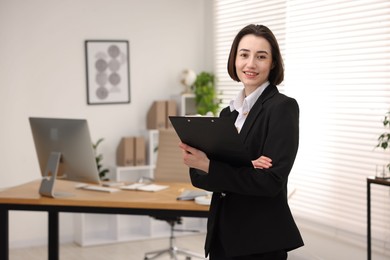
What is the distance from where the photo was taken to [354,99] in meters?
4.46

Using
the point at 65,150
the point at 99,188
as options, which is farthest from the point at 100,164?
the point at 65,150

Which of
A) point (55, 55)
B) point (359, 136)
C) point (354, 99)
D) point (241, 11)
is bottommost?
point (359, 136)

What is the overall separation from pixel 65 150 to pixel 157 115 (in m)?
2.46

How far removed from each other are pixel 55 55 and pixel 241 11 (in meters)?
1.94

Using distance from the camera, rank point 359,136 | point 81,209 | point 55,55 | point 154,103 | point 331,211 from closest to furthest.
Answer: point 81,209, point 359,136, point 331,211, point 55,55, point 154,103

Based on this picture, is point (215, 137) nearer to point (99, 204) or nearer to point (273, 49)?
point (273, 49)

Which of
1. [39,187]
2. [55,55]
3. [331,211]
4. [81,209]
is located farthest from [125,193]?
[55,55]

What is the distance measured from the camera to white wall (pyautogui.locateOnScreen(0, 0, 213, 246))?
5.71 meters

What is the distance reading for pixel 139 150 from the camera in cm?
615

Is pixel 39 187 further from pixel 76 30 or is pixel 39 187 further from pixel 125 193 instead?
pixel 76 30

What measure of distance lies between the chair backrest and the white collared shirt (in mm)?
2864

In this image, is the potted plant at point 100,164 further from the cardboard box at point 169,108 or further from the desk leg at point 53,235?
the desk leg at point 53,235

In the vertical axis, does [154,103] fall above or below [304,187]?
above

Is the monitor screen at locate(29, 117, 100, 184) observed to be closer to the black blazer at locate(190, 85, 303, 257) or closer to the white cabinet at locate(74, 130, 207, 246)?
the black blazer at locate(190, 85, 303, 257)
